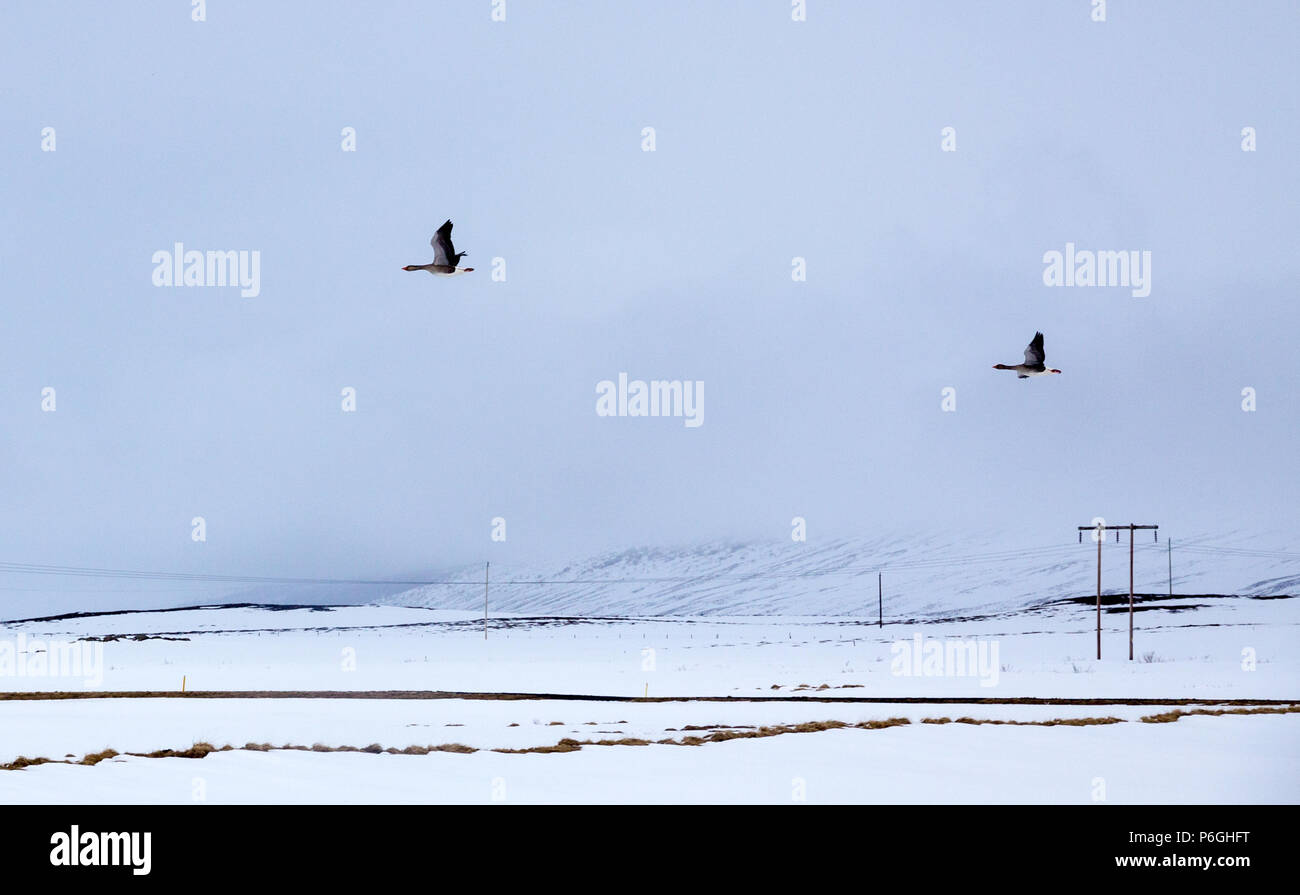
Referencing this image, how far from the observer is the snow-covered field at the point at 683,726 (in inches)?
639

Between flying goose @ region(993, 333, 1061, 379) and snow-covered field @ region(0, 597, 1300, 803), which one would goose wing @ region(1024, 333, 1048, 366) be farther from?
snow-covered field @ region(0, 597, 1300, 803)

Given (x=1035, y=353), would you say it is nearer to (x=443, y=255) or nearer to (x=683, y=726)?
(x=683, y=726)

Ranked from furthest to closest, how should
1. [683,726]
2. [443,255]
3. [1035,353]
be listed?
[1035,353] < [683,726] < [443,255]

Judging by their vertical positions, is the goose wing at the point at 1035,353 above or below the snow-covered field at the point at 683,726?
above

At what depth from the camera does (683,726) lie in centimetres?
2725

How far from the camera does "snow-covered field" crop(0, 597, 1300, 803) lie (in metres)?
16.2

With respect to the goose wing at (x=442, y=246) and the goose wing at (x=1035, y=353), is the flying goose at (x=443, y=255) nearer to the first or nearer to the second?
the goose wing at (x=442, y=246)

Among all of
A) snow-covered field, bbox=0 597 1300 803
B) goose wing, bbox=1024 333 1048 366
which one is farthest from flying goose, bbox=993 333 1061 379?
snow-covered field, bbox=0 597 1300 803

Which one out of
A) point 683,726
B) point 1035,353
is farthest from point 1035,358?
point 683,726

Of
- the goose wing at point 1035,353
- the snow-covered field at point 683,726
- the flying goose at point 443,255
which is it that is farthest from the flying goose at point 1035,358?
the flying goose at point 443,255

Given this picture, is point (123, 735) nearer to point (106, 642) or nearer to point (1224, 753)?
point (1224, 753)
